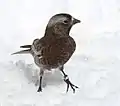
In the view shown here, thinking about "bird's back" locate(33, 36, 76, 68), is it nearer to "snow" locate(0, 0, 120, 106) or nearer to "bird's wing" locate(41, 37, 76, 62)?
"bird's wing" locate(41, 37, 76, 62)

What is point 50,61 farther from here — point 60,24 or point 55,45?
point 60,24

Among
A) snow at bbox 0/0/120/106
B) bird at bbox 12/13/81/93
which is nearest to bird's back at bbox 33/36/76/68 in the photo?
bird at bbox 12/13/81/93

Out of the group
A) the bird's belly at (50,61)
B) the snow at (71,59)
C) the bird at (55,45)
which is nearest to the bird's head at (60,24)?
the bird at (55,45)

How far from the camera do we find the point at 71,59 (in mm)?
4609

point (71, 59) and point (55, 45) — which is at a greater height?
point (55, 45)

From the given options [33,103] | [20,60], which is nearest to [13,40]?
[20,60]

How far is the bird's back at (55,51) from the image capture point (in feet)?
13.0

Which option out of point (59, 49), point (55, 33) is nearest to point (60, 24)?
point (55, 33)

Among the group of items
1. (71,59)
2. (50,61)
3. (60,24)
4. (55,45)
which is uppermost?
(60,24)

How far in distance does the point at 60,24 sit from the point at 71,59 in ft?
2.11

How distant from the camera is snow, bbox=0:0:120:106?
4.07 m

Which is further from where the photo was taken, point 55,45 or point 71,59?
point 71,59

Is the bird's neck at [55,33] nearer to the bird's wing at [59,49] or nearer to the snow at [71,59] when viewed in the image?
the bird's wing at [59,49]

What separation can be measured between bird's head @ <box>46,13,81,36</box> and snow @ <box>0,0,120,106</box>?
48 centimetres
